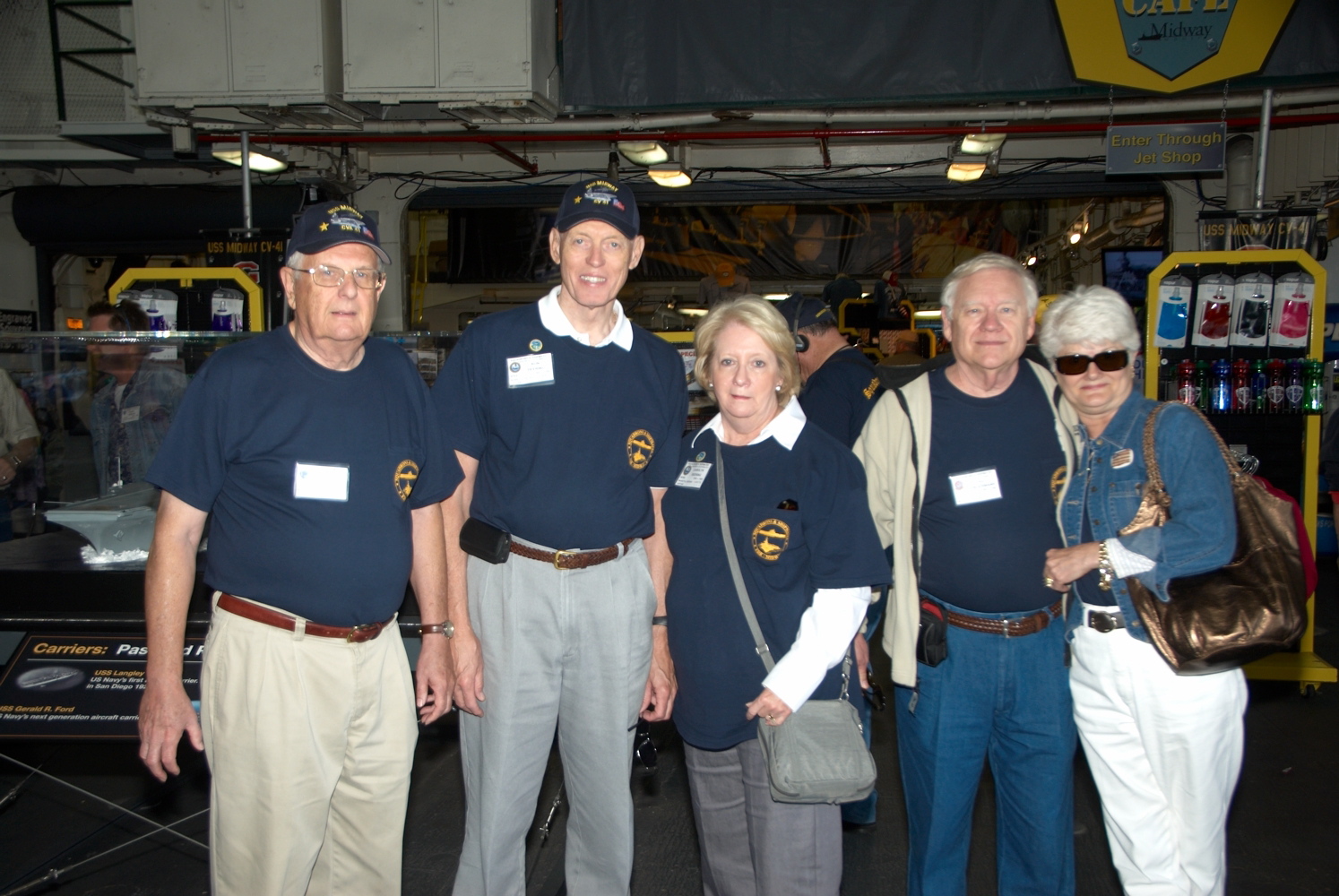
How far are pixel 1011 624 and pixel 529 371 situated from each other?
1436 millimetres

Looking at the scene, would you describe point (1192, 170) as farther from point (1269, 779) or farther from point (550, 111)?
point (550, 111)

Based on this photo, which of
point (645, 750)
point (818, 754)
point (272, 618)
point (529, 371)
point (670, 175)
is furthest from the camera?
point (670, 175)

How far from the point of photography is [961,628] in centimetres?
233

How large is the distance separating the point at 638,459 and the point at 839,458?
1.76ft

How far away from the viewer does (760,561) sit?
2039mm

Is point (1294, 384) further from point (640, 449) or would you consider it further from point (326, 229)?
point (326, 229)

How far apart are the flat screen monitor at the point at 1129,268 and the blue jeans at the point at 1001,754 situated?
750 centimetres

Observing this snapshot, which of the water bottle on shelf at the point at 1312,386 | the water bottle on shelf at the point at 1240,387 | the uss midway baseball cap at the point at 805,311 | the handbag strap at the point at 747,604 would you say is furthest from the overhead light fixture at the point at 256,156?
the water bottle on shelf at the point at 1312,386

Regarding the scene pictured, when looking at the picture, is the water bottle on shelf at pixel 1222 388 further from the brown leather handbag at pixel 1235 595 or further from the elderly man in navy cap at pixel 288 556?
the elderly man in navy cap at pixel 288 556

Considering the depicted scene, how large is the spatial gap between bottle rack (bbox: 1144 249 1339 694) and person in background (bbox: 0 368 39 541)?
5558 millimetres

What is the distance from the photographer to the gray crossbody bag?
186cm


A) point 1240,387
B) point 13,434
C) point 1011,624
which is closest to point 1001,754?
point 1011,624

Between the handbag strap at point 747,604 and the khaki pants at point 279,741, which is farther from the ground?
the handbag strap at point 747,604

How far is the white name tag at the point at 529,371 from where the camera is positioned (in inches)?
86.7
